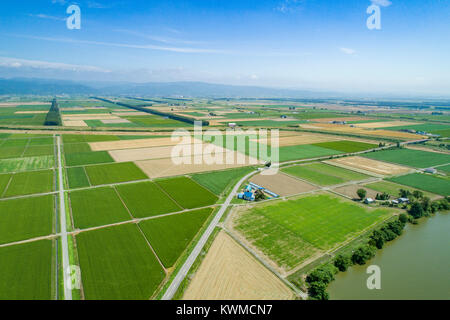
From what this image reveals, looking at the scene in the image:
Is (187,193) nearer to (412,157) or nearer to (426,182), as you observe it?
(426,182)

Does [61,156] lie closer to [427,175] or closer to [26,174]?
[26,174]

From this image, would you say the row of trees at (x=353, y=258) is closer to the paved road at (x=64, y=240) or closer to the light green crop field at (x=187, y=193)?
the light green crop field at (x=187, y=193)

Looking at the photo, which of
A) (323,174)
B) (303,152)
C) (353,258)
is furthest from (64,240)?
(303,152)

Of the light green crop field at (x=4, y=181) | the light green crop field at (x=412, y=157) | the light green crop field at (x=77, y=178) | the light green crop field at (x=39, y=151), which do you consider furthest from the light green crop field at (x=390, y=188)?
the light green crop field at (x=39, y=151)

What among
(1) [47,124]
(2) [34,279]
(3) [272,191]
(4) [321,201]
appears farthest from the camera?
(1) [47,124]

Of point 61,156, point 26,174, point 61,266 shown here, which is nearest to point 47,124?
point 61,156

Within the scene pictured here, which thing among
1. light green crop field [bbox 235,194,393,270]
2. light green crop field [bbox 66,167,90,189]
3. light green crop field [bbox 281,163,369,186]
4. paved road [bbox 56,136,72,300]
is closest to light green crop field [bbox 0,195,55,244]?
paved road [bbox 56,136,72,300]
